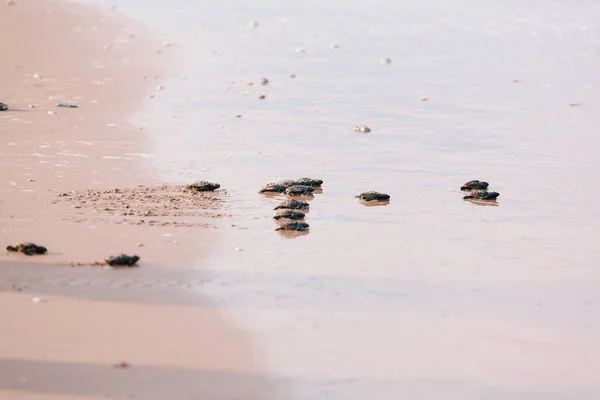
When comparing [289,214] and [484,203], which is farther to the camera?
[484,203]

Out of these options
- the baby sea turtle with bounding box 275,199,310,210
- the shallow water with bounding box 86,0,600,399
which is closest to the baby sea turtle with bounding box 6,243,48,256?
the shallow water with bounding box 86,0,600,399

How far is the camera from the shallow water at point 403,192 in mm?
6131

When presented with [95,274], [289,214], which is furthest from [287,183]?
[95,274]

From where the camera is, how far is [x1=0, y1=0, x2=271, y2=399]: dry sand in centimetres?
555

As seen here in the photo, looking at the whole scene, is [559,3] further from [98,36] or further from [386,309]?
[386,309]

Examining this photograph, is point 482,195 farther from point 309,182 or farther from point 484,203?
point 309,182

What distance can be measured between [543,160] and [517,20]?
1028 cm

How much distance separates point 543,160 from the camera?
11.0 metres

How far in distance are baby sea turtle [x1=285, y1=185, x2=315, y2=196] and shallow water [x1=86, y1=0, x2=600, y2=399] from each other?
225 millimetres

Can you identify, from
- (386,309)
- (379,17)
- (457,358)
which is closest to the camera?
(457,358)

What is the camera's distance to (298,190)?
9094 mm

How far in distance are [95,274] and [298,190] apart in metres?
2.67

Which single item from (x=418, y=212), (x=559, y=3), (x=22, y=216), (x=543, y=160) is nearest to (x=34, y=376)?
(x=22, y=216)

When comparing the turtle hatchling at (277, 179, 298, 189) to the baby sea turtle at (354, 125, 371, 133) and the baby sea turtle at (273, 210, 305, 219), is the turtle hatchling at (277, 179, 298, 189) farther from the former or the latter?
the baby sea turtle at (354, 125, 371, 133)
